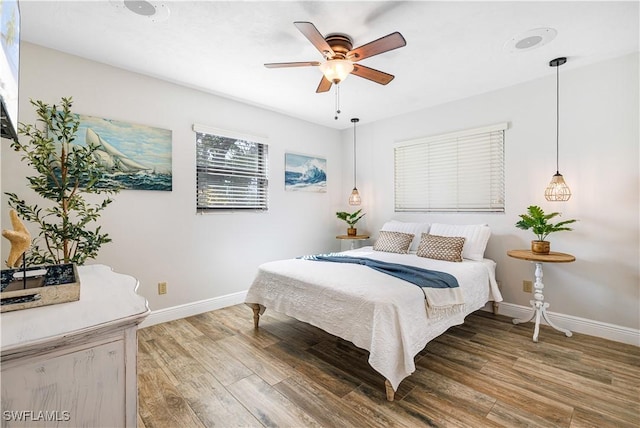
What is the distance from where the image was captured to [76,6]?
6.44ft

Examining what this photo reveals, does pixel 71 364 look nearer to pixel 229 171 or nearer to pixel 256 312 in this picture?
pixel 256 312

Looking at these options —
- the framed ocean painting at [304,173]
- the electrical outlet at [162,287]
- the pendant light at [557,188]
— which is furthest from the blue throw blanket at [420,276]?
the electrical outlet at [162,287]

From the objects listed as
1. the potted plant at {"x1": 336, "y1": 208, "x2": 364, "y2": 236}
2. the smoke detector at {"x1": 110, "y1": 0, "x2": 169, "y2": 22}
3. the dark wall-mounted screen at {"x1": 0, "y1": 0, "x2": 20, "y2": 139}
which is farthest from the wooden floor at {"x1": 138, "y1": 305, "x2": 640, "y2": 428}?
the smoke detector at {"x1": 110, "y1": 0, "x2": 169, "y2": 22}

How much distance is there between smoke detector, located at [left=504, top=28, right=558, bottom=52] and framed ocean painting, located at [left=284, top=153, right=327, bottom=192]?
9.10 ft

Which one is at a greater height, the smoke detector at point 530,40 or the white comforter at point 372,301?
the smoke detector at point 530,40

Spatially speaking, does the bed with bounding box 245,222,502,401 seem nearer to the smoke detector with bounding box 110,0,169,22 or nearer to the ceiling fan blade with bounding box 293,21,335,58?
the ceiling fan blade with bounding box 293,21,335,58

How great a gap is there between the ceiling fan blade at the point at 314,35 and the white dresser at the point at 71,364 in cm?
169

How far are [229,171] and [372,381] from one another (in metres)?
2.80

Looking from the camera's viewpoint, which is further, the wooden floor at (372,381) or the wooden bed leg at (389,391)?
the wooden bed leg at (389,391)

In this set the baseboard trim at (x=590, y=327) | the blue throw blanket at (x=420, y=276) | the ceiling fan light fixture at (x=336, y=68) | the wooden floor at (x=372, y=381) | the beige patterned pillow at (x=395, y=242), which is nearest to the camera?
the wooden floor at (x=372, y=381)

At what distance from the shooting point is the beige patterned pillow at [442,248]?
3082 mm

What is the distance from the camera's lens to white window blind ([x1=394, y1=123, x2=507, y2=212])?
340cm

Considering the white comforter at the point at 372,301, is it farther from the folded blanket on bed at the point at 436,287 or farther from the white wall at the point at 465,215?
the white wall at the point at 465,215

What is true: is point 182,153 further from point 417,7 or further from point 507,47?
point 507,47
